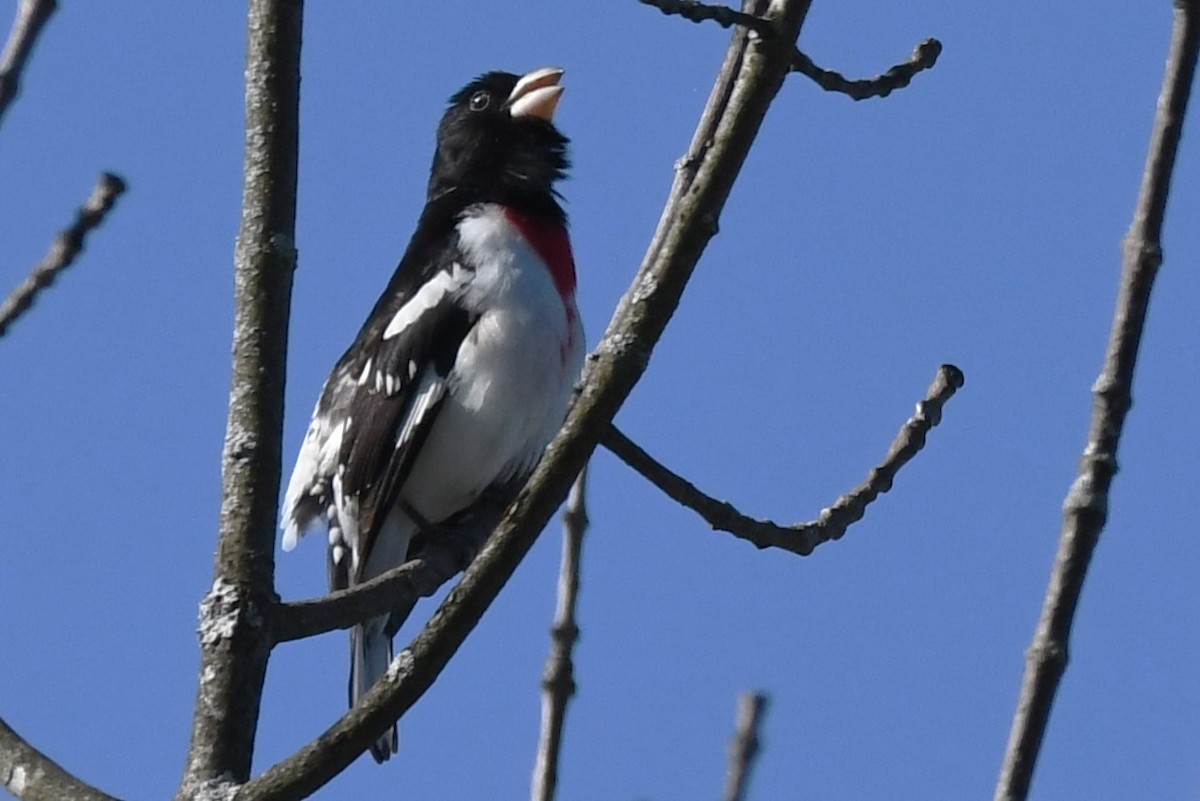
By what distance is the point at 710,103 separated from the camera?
11.0ft

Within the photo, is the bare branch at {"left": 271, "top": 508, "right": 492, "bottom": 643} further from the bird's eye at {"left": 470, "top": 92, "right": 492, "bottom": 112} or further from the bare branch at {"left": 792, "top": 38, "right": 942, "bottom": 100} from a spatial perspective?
the bird's eye at {"left": 470, "top": 92, "right": 492, "bottom": 112}

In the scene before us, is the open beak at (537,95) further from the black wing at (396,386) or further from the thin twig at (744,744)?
the thin twig at (744,744)

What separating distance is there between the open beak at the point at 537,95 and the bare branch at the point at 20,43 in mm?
3006

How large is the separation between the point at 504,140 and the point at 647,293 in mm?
3531

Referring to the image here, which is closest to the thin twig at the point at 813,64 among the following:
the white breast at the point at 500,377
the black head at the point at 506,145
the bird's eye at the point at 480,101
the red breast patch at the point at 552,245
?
the white breast at the point at 500,377

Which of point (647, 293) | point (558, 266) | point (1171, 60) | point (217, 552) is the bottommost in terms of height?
point (217, 552)

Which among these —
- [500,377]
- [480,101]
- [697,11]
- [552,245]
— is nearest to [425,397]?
[500,377]

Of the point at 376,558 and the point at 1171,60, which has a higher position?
the point at 376,558

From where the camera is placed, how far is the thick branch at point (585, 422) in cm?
198

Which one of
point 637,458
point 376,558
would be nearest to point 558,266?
point 376,558

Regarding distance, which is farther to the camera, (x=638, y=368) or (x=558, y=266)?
(x=558, y=266)

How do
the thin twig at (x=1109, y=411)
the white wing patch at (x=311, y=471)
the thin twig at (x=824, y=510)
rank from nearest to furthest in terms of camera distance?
the thin twig at (x=1109, y=411), the thin twig at (x=824, y=510), the white wing patch at (x=311, y=471)

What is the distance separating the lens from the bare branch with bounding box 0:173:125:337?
2.46 meters

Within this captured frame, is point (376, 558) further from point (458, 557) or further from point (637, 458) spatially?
point (637, 458)
